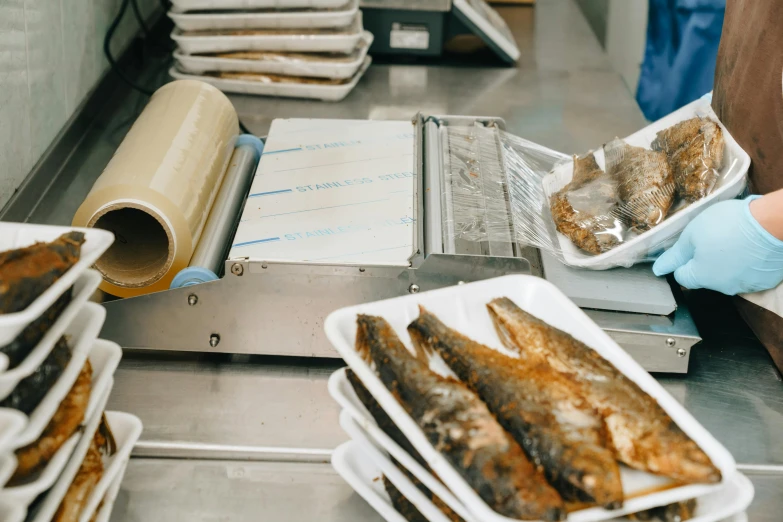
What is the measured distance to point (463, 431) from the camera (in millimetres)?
753

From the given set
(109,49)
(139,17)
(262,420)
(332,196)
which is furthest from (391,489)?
(139,17)

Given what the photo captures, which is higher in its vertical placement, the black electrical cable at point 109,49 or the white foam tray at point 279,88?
the black electrical cable at point 109,49

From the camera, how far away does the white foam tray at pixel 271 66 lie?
2.22 meters

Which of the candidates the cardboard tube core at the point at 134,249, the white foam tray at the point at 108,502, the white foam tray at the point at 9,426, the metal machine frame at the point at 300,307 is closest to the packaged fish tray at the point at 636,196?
the metal machine frame at the point at 300,307

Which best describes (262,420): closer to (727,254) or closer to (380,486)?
(380,486)

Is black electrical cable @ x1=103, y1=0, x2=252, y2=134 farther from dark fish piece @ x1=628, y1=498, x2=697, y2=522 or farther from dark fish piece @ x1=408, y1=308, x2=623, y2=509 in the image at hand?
dark fish piece @ x1=628, y1=498, x2=697, y2=522

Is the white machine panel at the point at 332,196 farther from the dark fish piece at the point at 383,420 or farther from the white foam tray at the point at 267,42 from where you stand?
the white foam tray at the point at 267,42

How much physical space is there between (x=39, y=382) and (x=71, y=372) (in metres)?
0.04

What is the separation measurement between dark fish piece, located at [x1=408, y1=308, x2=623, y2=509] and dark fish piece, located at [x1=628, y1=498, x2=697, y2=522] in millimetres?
73

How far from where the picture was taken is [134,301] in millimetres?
1258

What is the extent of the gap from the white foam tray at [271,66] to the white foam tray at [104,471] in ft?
4.93

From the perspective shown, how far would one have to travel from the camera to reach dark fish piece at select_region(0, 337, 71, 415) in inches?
28.6

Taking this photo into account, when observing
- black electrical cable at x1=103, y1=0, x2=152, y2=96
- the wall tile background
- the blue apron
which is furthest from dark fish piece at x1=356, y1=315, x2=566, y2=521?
the blue apron

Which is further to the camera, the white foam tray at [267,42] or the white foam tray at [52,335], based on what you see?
the white foam tray at [267,42]
